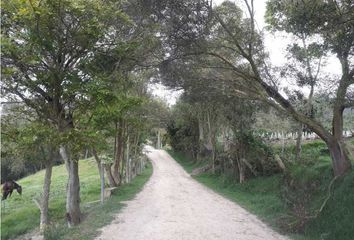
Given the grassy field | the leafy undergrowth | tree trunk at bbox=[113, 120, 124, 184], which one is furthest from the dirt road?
tree trunk at bbox=[113, 120, 124, 184]

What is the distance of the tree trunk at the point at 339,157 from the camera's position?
12.8m

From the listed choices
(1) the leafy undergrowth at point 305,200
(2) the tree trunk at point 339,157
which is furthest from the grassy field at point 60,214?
(2) the tree trunk at point 339,157

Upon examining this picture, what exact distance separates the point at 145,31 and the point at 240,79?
4459mm

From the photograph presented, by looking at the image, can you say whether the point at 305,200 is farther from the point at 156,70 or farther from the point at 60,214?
the point at 60,214

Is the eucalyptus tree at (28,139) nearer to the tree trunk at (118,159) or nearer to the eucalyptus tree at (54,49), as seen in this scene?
the eucalyptus tree at (54,49)

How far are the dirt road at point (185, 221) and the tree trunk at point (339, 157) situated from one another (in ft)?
9.90

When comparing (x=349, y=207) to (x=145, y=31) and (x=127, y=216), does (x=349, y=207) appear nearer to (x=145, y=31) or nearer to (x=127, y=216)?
(x=127, y=216)

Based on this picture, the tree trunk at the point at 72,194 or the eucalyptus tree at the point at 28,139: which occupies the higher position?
the eucalyptus tree at the point at 28,139

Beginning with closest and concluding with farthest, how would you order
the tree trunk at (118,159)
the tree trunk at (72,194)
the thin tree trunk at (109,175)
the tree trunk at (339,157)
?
the tree trunk at (339,157), the tree trunk at (72,194), the thin tree trunk at (109,175), the tree trunk at (118,159)

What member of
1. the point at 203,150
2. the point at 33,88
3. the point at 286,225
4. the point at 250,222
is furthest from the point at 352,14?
the point at 203,150

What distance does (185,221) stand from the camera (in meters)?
12.5

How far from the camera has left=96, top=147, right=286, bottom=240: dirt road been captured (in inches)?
422

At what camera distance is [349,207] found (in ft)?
35.8

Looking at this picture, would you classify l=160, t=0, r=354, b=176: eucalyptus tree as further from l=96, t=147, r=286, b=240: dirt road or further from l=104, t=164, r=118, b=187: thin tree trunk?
l=104, t=164, r=118, b=187: thin tree trunk
